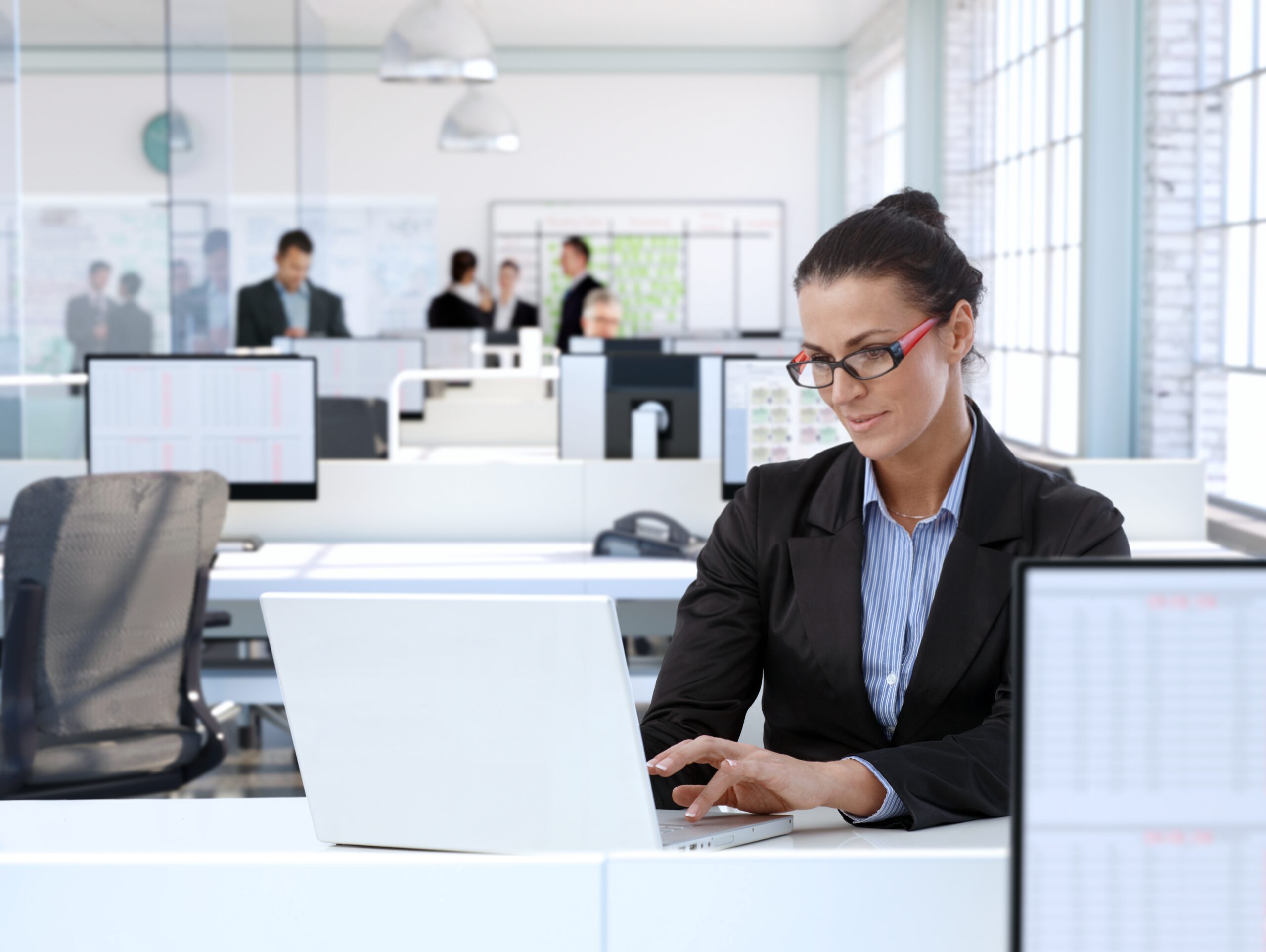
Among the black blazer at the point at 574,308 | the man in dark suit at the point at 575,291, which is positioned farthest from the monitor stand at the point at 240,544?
the black blazer at the point at 574,308

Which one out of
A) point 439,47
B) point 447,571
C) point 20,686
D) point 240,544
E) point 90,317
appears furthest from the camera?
point 90,317

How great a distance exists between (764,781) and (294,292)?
17.0 ft

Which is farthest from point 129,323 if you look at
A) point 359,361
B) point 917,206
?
point 917,206

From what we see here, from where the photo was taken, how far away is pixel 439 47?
→ 191 inches

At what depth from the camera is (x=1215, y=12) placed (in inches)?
178

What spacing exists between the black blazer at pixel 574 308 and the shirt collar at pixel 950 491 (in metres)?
6.37

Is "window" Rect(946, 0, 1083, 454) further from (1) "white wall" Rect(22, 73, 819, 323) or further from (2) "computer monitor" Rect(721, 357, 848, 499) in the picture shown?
(1) "white wall" Rect(22, 73, 819, 323)

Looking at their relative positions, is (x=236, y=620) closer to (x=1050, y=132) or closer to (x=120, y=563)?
(x=120, y=563)

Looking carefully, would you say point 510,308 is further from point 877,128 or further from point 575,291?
point 877,128

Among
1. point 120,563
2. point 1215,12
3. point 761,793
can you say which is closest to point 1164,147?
point 1215,12

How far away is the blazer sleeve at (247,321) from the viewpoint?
6.05m

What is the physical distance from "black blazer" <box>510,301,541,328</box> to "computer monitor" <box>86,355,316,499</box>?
6.58 m

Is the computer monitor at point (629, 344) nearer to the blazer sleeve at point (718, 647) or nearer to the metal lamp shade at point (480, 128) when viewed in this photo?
the metal lamp shade at point (480, 128)

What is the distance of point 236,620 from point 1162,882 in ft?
11.1
